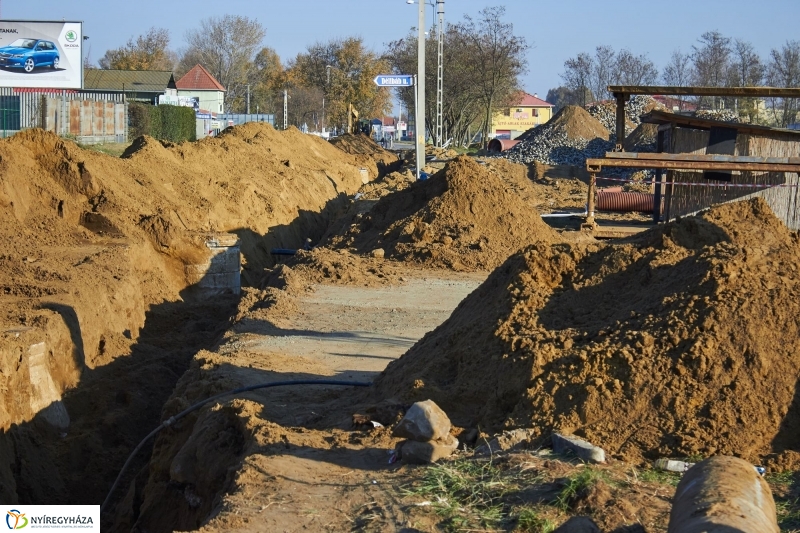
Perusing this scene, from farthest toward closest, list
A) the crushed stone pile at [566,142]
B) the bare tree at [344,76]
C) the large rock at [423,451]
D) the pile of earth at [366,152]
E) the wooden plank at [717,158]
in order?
the bare tree at [344,76] < the pile of earth at [366,152] < the crushed stone pile at [566,142] < the wooden plank at [717,158] < the large rock at [423,451]

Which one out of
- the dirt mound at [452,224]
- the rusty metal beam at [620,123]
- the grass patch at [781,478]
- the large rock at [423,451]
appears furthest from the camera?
the rusty metal beam at [620,123]

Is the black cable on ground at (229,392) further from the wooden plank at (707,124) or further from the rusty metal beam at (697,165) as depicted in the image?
the wooden plank at (707,124)

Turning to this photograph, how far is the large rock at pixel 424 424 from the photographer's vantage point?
5809 mm

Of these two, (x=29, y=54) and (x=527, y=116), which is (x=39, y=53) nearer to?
(x=29, y=54)

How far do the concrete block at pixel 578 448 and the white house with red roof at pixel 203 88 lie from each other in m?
68.6

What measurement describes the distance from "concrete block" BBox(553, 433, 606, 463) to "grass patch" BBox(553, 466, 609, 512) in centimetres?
29

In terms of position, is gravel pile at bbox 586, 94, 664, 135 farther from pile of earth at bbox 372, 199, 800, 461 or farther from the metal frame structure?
pile of earth at bbox 372, 199, 800, 461

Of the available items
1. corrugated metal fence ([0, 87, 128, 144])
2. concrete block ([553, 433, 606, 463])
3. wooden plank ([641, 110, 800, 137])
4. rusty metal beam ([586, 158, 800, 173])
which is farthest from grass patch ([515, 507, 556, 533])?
corrugated metal fence ([0, 87, 128, 144])

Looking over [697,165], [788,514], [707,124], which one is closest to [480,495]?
[788,514]

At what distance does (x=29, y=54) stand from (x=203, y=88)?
27240 mm

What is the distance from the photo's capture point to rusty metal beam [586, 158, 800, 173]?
1697 centimetres

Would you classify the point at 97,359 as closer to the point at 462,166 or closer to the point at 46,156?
the point at 46,156

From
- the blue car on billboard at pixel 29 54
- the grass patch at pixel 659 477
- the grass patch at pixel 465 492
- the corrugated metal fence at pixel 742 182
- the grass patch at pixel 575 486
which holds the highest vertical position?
the blue car on billboard at pixel 29 54

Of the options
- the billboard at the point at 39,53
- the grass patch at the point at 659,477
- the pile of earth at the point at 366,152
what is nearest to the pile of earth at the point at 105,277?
the grass patch at the point at 659,477
